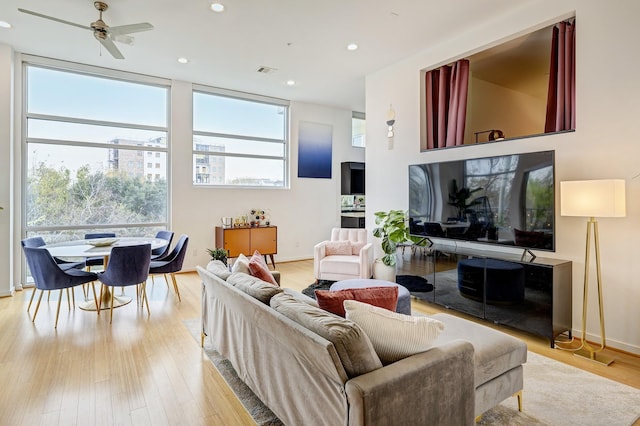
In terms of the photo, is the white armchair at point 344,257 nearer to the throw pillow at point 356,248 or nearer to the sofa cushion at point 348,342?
the throw pillow at point 356,248

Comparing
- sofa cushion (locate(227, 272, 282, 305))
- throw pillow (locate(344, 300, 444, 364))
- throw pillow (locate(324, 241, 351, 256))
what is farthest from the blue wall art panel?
throw pillow (locate(344, 300, 444, 364))

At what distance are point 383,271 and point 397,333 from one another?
343 centimetres

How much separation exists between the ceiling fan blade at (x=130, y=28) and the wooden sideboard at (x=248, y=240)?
133 inches

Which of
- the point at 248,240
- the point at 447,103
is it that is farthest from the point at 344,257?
the point at 447,103

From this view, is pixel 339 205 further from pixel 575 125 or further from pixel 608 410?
pixel 608 410

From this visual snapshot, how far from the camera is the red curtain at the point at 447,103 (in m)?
4.37

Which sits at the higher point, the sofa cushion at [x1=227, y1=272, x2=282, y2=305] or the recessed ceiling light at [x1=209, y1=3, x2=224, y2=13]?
the recessed ceiling light at [x1=209, y1=3, x2=224, y2=13]

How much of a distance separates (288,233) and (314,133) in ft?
7.30

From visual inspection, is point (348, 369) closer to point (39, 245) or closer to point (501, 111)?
point (39, 245)

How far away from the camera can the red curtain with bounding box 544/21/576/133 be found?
11.0ft

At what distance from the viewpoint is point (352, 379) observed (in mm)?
1400

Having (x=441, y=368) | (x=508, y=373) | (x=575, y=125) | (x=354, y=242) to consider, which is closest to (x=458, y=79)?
(x=575, y=125)

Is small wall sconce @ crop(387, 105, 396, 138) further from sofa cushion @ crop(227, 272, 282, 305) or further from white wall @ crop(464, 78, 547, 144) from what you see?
sofa cushion @ crop(227, 272, 282, 305)

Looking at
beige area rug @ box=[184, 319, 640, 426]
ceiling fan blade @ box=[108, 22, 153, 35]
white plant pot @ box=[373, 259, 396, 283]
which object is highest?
ceiling fan blade @ box=[108, 22, 153, 35]
